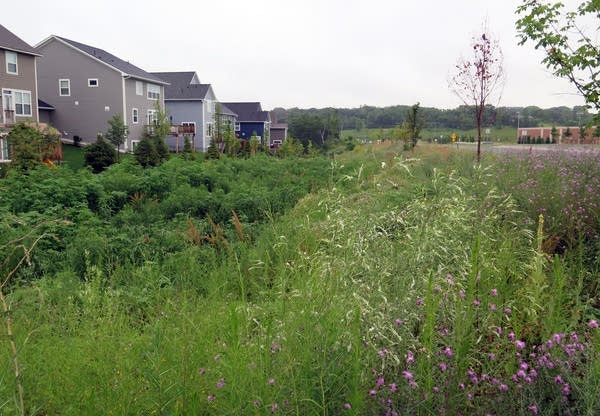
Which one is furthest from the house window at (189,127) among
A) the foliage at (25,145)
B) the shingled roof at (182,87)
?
the foliage at (25,145)

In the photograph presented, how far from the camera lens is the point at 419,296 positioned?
9.15 ft

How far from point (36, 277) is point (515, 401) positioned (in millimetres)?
5017

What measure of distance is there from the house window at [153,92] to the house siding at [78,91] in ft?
13.9

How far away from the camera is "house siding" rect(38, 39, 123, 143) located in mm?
37125

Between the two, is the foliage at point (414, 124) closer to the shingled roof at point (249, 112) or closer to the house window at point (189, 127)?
the house window at point (189, 127)

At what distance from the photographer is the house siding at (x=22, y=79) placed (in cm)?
2790

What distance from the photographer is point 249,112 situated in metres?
60.4

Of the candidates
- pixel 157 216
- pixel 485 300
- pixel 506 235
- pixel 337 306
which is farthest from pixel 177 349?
pixel 157 216

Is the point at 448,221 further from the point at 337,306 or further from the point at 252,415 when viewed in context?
the point at 252,415

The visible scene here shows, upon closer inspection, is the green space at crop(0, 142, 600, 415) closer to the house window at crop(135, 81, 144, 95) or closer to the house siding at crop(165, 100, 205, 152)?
the house window at crop(135, 81, 144, 95)

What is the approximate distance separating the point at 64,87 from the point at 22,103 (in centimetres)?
834

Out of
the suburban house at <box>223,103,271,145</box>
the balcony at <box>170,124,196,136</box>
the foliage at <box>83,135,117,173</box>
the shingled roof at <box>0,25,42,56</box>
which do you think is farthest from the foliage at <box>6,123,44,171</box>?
the suburban house at <box>223,103,271,145</box>

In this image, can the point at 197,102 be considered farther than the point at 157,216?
Yes

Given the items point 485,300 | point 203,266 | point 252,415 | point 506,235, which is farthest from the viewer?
point 203,266
